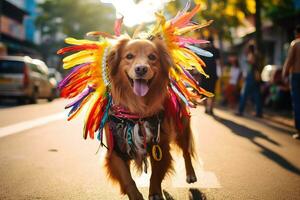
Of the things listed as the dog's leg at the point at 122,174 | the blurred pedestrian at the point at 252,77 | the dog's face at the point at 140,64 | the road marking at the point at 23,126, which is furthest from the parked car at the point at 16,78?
the dog's leg at the point at 122,174

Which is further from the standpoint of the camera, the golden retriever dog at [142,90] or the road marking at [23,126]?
the road marking at [23,126]

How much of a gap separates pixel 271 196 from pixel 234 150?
8.79 ft

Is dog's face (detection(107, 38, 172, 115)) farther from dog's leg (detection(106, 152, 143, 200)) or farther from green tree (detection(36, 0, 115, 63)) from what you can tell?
green tree (detection(36, 0, 115, 63))

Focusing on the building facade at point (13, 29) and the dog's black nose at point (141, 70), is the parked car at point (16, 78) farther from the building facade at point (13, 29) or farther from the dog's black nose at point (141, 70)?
the building facade at point (13, 29)

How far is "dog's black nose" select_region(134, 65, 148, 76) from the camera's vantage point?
161 inches

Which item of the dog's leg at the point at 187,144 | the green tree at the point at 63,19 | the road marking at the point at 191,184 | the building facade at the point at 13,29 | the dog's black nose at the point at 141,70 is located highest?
the green tree at the point at 63,19

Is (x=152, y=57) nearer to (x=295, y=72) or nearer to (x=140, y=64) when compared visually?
(x=140, y=64)

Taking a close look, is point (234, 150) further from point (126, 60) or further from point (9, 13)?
point (9, 13)

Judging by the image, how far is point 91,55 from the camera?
4730 millimetres

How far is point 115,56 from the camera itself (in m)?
4.38

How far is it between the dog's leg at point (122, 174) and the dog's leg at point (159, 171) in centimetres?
25

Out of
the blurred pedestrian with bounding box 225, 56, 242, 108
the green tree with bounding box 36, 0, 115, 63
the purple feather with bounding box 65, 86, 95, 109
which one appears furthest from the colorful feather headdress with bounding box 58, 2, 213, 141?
the green tree with bounding box 36, 0, 115, 63

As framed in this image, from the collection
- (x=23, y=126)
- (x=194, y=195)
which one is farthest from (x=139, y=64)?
(x=23, y=126)

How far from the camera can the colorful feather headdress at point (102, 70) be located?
4.49m
